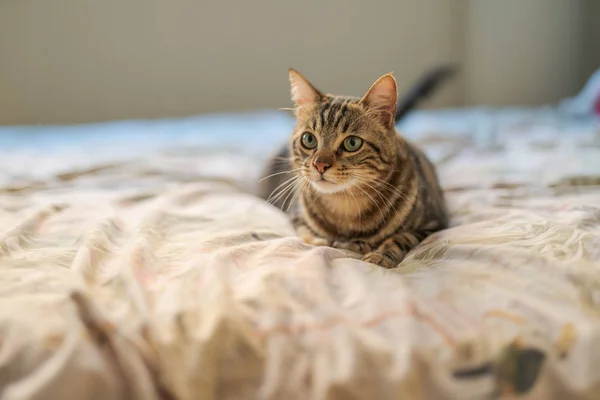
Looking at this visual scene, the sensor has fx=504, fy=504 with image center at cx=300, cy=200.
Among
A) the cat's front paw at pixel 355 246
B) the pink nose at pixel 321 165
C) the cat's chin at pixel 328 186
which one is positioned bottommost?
the cat's front paw at pixel 355 246

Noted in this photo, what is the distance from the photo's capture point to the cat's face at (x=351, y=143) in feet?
3.27

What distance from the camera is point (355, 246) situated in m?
1.00

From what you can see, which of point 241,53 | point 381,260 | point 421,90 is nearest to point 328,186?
point 381,260

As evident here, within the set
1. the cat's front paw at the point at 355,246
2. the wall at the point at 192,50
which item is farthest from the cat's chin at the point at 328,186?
the wall at the point at 192,50

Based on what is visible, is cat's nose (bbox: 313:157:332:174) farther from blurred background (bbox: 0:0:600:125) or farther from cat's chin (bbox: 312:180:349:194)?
blurred background (bbox: 0:0:600:125)

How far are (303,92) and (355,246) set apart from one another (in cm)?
37

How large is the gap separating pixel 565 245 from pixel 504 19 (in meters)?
2.51

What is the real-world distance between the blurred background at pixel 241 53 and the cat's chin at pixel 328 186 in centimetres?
223

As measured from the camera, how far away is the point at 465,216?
1.09 meters

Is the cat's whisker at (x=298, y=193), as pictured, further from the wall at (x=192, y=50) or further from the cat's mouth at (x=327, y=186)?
the wall at (x=192, y=50)

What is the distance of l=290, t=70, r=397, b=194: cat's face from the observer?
3.27 ft

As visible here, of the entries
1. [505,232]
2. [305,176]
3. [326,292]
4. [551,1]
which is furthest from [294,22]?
[326,292]

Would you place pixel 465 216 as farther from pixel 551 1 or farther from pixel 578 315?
pixel 551 1

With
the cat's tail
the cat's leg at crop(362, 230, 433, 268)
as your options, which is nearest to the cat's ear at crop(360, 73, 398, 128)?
the cat's leg at crop(362, 230, 433, 268)
